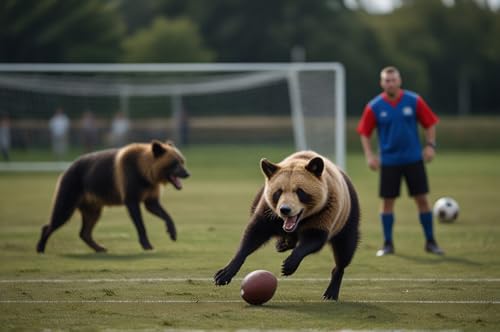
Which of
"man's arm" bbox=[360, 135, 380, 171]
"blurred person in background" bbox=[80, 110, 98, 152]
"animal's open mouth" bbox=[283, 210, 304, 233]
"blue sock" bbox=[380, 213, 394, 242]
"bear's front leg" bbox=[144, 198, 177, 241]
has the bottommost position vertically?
"blurred person in background" bbox=[80, 110, 98, 152]

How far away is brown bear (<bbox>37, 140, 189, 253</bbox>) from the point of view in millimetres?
13000

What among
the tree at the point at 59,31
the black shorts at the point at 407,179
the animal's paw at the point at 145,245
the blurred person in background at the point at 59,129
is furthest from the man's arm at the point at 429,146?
the tree at the point at 59,31

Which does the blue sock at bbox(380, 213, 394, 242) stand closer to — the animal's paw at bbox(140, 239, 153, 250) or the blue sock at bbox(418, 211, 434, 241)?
the blue sock at bbox(418, 211, 434, 241)

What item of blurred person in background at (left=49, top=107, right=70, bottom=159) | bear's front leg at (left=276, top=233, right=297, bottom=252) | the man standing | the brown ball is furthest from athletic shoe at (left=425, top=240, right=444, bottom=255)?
blurred person in background at (left=49, top=107, right=70, bottom=159)

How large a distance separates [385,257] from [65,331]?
590 cm

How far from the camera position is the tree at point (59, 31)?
5553 cm

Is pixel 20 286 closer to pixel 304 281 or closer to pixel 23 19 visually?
pixel 304 281

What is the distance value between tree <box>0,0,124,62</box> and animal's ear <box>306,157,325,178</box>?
45.7m

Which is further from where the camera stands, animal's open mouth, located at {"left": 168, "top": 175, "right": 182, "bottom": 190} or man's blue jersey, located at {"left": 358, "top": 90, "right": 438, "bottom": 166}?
animal's open mouth, located at {"left": 168, "top": 175, "right": 182, "bottom": 190}

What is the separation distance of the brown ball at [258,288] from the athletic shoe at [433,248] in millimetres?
4683

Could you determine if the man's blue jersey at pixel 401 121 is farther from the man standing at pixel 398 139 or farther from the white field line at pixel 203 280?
the white field line at pixel 203 280

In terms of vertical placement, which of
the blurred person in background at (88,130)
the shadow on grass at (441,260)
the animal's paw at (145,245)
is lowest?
the blurred person in background at (88,130)

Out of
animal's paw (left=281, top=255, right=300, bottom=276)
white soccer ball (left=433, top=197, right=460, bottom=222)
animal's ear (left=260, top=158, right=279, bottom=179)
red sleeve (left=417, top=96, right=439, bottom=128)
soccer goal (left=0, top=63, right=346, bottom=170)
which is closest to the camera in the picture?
animal's paw (left=281, top=255, right=300, bottom=276)

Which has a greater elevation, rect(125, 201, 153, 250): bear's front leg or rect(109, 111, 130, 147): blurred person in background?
rect(125, 201, 153, 250): bear's front leg
